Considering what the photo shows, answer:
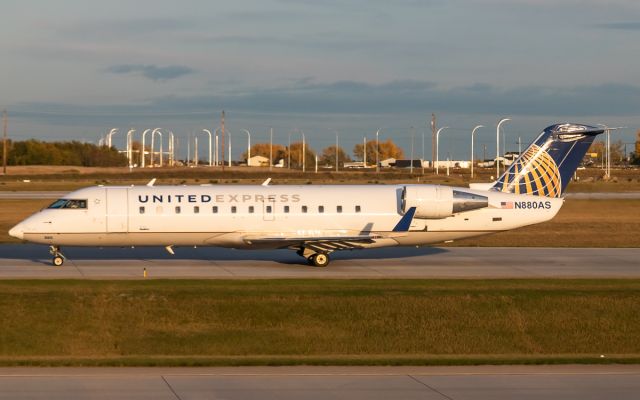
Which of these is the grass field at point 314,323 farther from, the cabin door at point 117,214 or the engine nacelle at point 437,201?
the engine nacelle at point 437,201

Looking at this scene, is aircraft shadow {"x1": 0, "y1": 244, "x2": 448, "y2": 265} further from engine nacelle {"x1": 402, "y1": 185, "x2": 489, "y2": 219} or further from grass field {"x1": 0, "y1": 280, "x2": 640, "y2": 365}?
grass field {"x1": 0, "y1": 280, "x2": 640, "y2": 365}

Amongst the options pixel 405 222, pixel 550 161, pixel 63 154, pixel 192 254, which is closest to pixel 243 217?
pixel 192 254

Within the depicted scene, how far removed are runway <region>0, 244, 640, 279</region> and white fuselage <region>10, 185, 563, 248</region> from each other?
1.05m

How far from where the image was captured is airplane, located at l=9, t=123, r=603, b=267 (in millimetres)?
34250

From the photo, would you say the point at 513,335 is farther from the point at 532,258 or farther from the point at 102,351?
the point at 532,258

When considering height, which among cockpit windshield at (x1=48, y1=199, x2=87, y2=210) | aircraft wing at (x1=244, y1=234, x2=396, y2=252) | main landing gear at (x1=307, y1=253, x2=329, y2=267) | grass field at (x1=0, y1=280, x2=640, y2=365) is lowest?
grass field at (x1=0, y1=280, x2=640, y2=365)

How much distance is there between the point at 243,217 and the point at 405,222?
568 cm

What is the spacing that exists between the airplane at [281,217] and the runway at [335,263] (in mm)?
926

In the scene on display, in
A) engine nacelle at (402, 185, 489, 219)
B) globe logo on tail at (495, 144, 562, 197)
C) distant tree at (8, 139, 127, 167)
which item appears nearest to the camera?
engine nacelle at (402, 185, 489, 219)

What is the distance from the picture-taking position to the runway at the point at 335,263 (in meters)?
32.5
